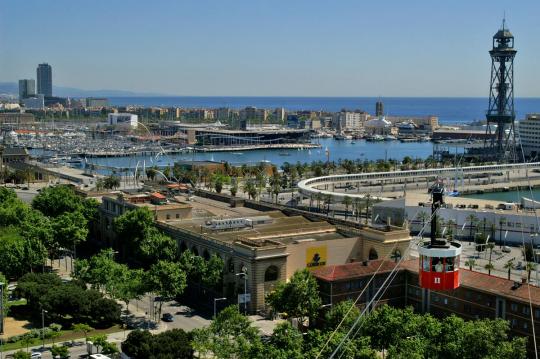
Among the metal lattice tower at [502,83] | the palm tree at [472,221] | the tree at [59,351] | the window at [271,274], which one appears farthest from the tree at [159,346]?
the metal lattice tower at [502,83]

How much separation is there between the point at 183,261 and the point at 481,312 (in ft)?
31.8

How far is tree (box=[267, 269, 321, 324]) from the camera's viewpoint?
65.9 feet

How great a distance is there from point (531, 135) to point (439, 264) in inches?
2845

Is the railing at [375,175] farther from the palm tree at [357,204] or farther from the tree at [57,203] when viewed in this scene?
the tree at [57,203]

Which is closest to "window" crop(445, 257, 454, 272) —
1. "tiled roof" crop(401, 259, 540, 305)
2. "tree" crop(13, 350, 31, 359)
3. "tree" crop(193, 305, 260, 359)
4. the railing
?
"tree" crop(193, 305, 260, 359)

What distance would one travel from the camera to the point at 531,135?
255 feet

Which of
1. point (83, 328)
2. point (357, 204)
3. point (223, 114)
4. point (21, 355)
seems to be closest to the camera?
point (21, 355)

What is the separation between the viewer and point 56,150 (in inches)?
3536

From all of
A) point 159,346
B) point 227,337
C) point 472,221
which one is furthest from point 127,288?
point 472,221

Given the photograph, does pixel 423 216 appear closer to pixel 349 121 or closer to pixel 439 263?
pixel 439 263

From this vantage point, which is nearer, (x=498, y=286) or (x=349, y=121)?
(x=498, y=286)

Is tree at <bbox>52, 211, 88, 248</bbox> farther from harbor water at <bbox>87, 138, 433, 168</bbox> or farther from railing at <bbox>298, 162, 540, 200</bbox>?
harbor water at <bbox>87, 138, 433, 168</bbox>

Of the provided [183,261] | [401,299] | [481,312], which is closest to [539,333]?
[481,312]

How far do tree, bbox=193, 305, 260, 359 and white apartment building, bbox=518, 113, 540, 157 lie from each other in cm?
6446
